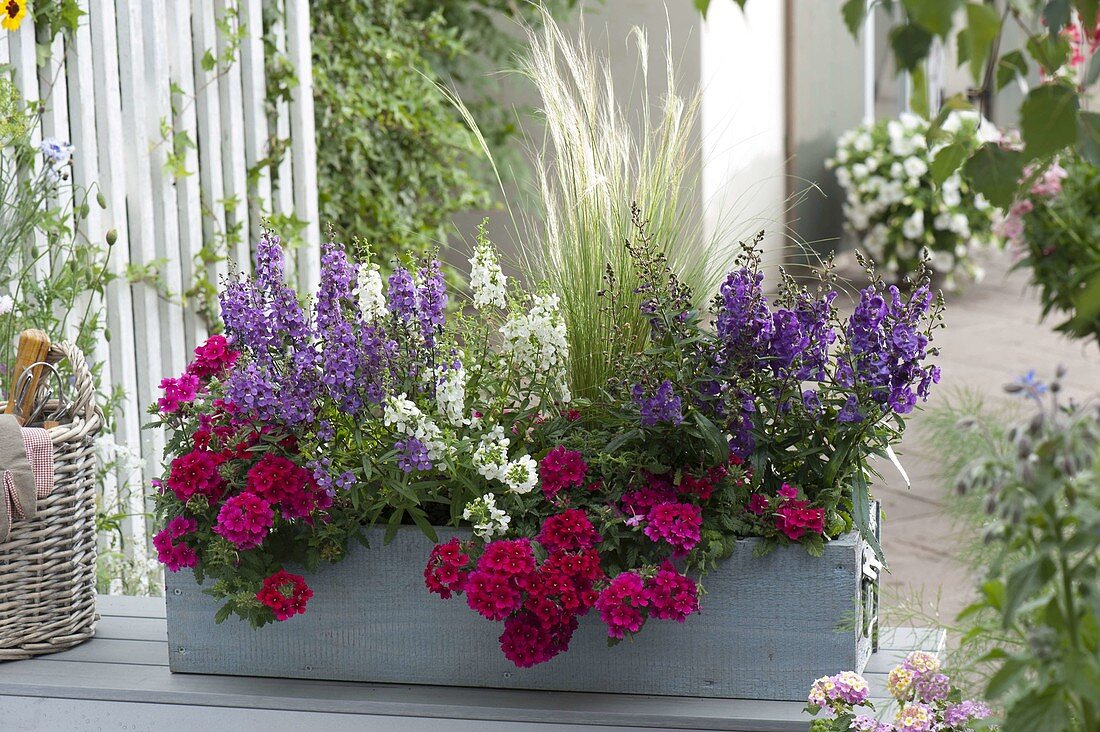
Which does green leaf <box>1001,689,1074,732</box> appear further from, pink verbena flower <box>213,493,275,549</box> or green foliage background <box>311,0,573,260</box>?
green foliage background <box>311,0,573,260</box>

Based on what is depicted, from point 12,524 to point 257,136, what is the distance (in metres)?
1.63

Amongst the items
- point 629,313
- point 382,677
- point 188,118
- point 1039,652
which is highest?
point 188,118

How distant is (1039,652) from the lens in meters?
0.71

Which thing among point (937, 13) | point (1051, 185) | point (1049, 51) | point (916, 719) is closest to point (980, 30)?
point (937, 13)

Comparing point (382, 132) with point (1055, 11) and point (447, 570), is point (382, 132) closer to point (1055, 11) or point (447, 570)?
point (447, 570)

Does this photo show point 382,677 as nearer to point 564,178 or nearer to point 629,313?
point 629,313

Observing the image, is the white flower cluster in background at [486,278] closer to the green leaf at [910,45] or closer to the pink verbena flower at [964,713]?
the pink verbena flower at [964,713]

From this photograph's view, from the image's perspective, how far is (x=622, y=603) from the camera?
1394 millimetres

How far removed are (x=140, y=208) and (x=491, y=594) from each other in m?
1.65

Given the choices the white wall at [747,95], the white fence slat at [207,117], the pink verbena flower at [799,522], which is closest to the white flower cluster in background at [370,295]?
the pink verbena flower at [799,522]

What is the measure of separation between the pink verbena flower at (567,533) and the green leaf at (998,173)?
2.33ft

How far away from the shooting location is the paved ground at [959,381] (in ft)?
10.2

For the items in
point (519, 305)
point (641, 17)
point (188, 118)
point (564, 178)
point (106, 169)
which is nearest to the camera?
point (519, 305)

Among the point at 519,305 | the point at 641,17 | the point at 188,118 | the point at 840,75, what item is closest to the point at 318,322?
the point at 519,305
